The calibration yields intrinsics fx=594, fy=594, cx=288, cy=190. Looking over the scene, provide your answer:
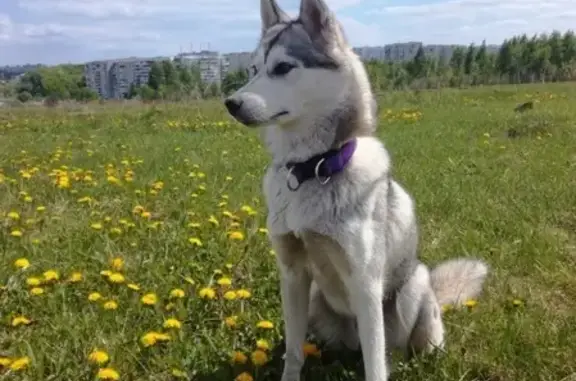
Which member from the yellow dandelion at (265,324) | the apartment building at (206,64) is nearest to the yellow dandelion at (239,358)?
the yellow dandelion at (265,324)

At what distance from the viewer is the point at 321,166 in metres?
2.54

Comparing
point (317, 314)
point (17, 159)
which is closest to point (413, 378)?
point (317, 314)

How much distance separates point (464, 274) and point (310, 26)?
172 centimetres

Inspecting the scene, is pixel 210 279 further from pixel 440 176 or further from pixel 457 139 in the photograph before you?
pixel 457 139

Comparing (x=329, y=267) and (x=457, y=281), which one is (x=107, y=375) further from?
(x=457, y=281)

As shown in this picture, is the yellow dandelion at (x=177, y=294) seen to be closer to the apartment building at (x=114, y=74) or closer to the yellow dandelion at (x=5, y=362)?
the yellow dandelion at (x=5, y=362)

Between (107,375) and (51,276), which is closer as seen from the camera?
(107,375)

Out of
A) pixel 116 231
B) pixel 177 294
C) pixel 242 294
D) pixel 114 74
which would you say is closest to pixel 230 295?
pixel 242 294

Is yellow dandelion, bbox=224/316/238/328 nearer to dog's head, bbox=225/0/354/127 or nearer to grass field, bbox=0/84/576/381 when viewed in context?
grass field, bbox=0/84/576/381

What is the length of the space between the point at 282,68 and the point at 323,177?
49 cm

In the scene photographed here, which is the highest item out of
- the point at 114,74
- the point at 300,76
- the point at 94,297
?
the point at 114,74

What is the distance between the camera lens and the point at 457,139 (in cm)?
841

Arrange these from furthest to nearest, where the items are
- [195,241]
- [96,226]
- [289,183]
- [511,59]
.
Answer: [511,59] < [96,226] < [195,241] < [289,183]

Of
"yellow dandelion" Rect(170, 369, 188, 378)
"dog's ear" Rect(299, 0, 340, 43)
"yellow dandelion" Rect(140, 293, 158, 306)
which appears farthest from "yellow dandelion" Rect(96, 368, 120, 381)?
"dog's ear" Rect(299, 0, 340, 43)
